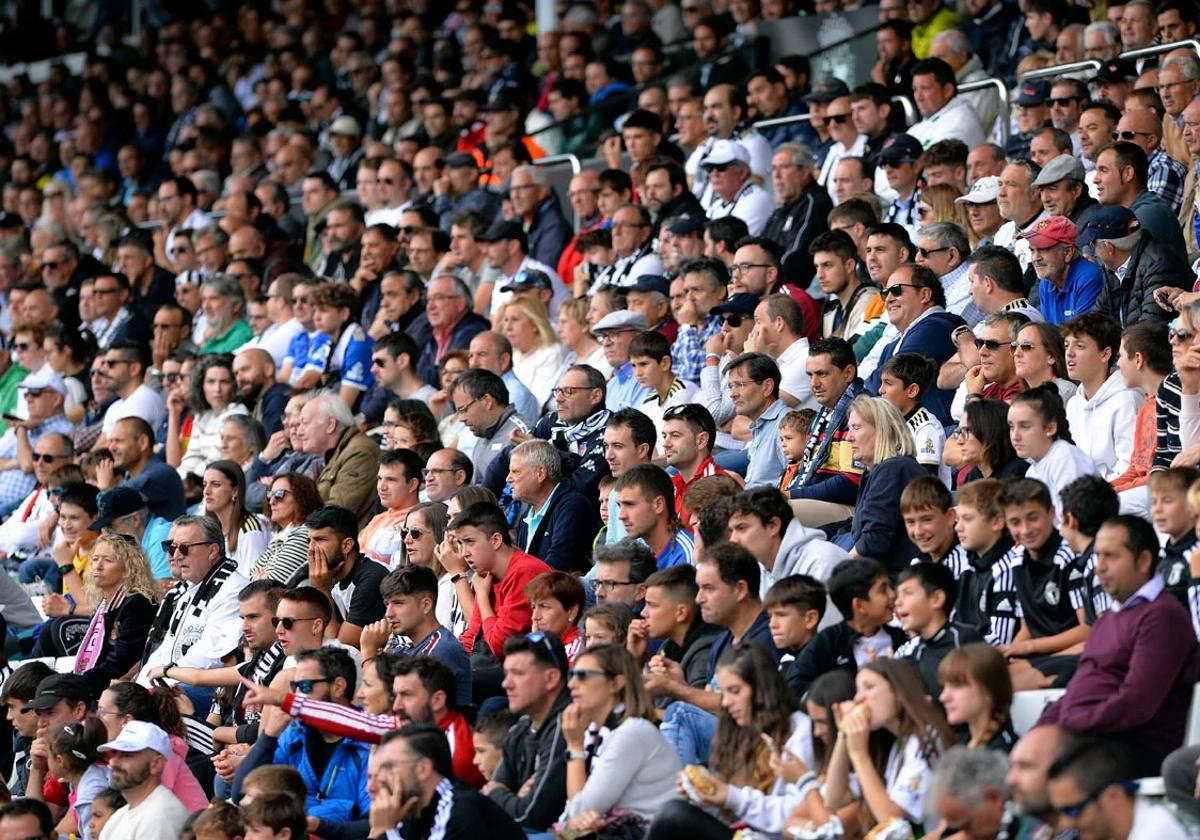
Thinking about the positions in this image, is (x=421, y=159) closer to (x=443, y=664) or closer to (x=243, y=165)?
(x=243, y=165)

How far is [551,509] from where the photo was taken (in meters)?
9.35

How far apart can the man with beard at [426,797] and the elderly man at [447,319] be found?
18.0ft

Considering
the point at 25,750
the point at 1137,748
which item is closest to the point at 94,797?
the point at 25,750

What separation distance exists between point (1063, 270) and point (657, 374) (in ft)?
6.70

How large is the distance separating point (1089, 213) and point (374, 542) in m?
3.75

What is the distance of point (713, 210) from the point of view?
42.1 feet

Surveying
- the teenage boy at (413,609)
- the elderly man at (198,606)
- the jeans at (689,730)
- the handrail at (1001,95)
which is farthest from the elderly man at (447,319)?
the jeans at (689,730)

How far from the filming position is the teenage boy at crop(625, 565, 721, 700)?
297 inches

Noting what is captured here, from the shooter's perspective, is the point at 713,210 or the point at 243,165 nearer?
the point at 713,210

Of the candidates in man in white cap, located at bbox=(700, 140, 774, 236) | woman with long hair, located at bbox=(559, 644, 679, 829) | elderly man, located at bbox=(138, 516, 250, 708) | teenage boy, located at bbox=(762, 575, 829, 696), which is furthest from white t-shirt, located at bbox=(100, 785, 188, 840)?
man in white cap, located at bbox=(700, 140, 774, 236)

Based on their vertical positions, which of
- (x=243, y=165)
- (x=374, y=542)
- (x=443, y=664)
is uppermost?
(x=443, y=664)

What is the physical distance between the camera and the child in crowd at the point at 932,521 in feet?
24.1

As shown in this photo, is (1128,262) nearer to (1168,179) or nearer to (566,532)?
(1168,179)

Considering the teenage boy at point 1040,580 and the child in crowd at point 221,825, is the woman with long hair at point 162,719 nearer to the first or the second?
the child in crowd at point 221,825
